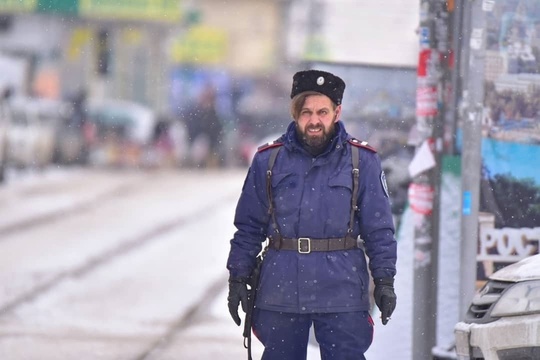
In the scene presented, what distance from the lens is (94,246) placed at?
52.7ft

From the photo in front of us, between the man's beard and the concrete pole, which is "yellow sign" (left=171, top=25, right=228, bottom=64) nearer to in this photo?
the concrete pole

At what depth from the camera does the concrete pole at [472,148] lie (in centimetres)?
657

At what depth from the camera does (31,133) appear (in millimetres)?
29062

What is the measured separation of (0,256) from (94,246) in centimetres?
151

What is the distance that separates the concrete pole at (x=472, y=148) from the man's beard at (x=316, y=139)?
1.59m

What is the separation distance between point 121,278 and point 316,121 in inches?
330

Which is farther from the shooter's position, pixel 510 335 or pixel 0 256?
pixel 0 256

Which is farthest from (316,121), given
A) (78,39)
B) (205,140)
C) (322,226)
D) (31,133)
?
(78,39)

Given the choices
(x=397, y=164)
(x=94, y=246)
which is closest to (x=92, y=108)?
(x=94, y=246)

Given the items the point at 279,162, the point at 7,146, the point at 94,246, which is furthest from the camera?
the point at 7,146

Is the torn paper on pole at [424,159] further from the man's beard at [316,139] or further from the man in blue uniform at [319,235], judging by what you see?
the man's beard at [316,139]

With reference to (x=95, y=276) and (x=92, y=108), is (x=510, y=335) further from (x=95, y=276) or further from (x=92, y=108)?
(x=92, y=108)

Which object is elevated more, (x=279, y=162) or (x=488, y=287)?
(x=279, y=162)

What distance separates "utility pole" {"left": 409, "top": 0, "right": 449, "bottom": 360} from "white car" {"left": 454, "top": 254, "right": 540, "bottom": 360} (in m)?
1.60
